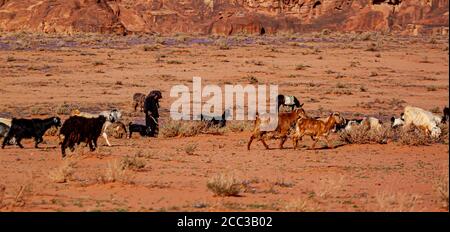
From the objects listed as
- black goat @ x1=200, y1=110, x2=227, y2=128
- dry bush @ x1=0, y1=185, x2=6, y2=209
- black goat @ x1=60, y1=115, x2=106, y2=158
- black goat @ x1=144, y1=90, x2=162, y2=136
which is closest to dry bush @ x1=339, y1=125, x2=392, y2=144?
black goat @ x1=200, y1=110, x2=227, y2=128

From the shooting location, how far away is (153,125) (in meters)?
18.7

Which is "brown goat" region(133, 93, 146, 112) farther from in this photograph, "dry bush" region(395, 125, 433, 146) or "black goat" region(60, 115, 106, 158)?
"dry bush" region(395, 125, 433, 146)

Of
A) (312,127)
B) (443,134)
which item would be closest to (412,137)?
(443,134)

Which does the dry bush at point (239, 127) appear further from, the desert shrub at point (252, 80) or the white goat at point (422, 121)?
the desert shrub at point (252, 80)

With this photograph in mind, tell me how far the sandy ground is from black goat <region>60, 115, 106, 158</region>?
24 centimetres

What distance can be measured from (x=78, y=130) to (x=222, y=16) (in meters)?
65.8

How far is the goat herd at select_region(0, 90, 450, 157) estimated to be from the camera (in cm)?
1436

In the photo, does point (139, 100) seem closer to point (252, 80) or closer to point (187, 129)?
point (187, 129)

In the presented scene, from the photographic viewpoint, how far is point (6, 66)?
3634cm

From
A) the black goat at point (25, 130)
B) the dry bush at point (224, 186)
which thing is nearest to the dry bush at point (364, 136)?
the black goat at point (25, 130)

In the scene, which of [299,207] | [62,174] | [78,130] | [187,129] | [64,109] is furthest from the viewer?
[64,109]

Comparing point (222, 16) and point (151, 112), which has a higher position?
point (222, 16)

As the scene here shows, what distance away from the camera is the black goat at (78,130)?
1398 centimetres

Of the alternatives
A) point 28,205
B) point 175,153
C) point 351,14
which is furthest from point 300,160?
point 351,14
